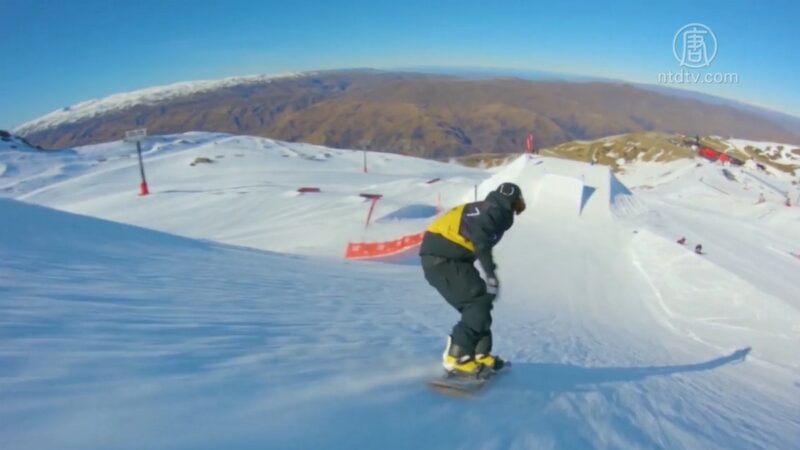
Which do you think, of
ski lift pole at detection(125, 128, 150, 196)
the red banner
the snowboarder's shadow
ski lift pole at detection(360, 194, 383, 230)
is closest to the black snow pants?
the snowboarder's shadow

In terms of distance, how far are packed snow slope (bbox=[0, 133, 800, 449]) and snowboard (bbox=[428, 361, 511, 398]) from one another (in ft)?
0.40

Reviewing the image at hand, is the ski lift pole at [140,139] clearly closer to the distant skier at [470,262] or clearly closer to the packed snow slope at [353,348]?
the packed snow slope at [353,348]

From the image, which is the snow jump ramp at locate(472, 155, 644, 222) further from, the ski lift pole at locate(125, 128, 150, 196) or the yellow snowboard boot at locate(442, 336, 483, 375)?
the ski lift pole at locate(125, 128, 150, 196)

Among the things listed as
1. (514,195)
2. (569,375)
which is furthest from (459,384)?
(569,375)

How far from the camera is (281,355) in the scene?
4.67m

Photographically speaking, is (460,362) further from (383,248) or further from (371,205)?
(371,205)

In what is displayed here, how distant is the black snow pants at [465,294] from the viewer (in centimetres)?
415

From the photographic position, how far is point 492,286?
4.11 metres

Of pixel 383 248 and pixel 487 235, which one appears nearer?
pixel 487 235

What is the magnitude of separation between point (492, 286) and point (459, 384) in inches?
42.5

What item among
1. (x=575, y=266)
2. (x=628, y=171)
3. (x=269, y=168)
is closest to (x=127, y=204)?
(x=269, y=168)

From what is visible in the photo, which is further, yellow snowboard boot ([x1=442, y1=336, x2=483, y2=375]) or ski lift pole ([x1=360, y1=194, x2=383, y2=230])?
ski lift pole ([x1=360, y1=194, x2=383, y2=230])

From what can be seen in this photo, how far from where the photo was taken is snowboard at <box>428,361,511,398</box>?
429cm

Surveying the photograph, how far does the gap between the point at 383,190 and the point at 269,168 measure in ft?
69.5
